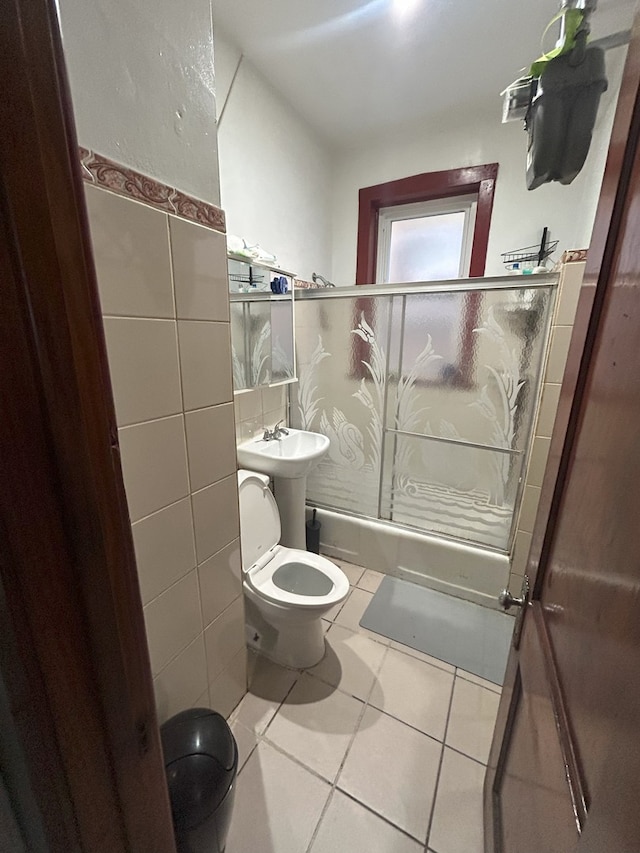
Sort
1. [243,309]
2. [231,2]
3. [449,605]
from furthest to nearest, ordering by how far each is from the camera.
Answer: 1. [449,605]
2. [243,309]
3. [231,2]

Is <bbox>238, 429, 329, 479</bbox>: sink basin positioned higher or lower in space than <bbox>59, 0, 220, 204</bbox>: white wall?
lower

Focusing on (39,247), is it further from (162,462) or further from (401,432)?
(401,432)

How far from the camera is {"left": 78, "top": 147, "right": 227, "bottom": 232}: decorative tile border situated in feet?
2.16

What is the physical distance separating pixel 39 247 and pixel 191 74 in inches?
33.3

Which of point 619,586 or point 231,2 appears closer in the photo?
point 619,586

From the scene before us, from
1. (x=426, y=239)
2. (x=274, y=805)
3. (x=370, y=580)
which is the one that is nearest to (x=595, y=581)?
(x=274, y=805)

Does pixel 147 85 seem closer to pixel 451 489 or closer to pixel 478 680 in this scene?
pixel 451 489

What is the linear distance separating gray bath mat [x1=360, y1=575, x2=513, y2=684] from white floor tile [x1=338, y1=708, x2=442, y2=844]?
0.38 m

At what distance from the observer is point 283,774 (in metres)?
1.11

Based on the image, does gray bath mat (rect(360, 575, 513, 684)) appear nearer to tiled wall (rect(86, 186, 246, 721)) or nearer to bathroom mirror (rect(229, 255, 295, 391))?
tiled wall (rect(86, 186, 246, 721))

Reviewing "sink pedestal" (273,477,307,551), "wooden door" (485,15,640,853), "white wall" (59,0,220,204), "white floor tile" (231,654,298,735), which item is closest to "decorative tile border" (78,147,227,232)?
"white wall" (59,0,220,204)

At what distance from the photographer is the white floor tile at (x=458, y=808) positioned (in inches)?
37.7

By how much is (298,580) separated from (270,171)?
2059mm

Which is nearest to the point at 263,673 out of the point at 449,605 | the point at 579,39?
the point at 449,605
